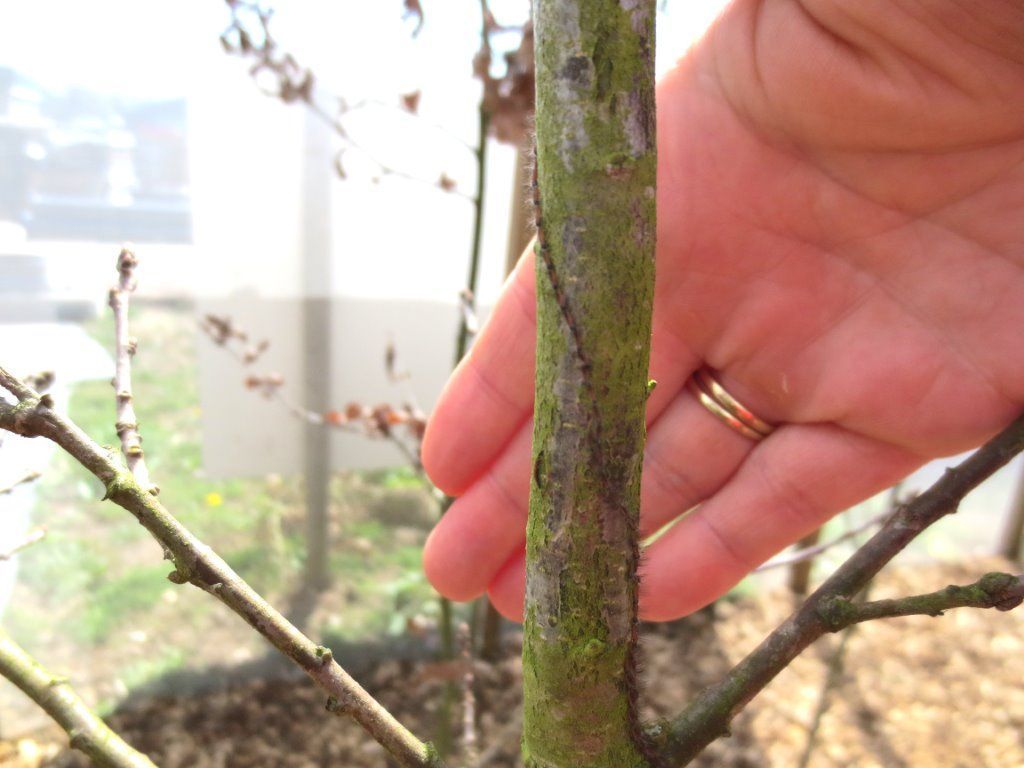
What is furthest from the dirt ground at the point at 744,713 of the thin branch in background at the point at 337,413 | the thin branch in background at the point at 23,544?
the thin branch in background at the point at 23,544

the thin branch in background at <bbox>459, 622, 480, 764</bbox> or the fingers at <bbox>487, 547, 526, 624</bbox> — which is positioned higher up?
the fingers at <bbox>487, 547, 526, 624</bbox>

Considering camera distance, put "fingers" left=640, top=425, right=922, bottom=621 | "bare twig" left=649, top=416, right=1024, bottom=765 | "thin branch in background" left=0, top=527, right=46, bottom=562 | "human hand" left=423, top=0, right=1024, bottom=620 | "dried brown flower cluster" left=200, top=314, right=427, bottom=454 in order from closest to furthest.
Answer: "bare twig" left=649, top=416, right=1024, bottom=765 → "thin branch in background" left=0, top=527, right=46, bottom=562 → "human hand" left=423, top=0, right=1024, bottom=620 → "fingers" left=640, top=425, right=922, bottom=621 → "dried brown flower cluster" left=200, top=314, right=427, bottom=454

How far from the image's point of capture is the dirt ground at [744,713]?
1.81 metres

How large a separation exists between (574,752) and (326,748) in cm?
142

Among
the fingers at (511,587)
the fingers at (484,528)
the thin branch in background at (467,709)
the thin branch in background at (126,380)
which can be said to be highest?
the thin branch in background at (126,380)

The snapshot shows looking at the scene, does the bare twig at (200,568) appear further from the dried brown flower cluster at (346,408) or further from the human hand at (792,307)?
the dried brown flower cluster at (346,408)

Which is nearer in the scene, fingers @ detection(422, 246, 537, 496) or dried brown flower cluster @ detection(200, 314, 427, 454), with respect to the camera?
fingers @ detection(422, 246, 537, 496)

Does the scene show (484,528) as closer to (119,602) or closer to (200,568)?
(200,568)

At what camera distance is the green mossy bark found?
19.6 inches

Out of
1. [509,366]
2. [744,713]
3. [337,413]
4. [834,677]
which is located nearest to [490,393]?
[509,366]

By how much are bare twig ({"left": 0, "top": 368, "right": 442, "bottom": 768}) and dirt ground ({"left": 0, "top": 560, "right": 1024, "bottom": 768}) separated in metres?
1.08

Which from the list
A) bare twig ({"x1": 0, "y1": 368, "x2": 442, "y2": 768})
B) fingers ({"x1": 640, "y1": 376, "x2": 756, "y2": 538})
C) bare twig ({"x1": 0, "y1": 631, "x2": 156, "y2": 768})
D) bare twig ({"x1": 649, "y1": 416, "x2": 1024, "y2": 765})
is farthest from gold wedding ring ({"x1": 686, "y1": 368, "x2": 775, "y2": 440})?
bare twig ({"x1": 0, "y1": 631, "x2": 156, "y2": 768})

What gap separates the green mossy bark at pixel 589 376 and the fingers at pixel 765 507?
40cm

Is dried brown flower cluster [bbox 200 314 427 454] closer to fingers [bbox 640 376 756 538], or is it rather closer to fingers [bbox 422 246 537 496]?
fingers [bbox 422 246 537 496]
